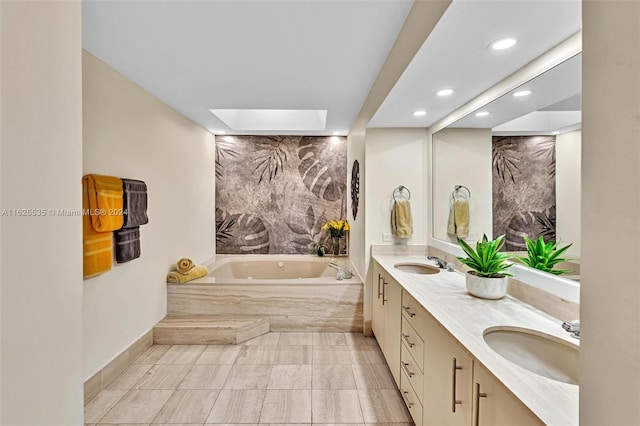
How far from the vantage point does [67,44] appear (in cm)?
78

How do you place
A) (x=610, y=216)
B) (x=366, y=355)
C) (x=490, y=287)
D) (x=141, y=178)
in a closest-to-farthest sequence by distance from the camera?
(x=610, y=216) < (x=490, y=287) < (x=141, y=178) < (x=366, y=355)

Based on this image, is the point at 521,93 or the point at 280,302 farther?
the point at 280,302

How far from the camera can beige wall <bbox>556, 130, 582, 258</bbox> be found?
143 cm

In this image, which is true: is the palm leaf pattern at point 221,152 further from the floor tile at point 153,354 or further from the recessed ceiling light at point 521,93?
the recessed ceiling light at point 521,93

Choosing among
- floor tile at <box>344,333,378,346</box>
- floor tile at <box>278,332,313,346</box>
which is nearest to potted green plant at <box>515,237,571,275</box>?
floor tile at <box>344,333,378,346</box>

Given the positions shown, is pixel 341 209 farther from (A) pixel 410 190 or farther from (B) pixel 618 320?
(B) pixel 618 320

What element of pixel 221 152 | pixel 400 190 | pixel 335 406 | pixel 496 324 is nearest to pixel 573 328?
pixel 496 324

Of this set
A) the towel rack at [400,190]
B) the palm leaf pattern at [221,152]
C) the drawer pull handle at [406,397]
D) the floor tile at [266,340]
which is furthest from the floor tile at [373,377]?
the palm leaf pattern at [221,152]

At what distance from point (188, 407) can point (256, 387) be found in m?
0.48

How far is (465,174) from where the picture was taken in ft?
8.70

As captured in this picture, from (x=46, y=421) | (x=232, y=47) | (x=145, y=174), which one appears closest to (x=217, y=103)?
(x=145, y=174)

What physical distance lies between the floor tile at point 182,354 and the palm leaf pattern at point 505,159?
2.87 meters

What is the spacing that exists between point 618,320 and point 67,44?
1.21m

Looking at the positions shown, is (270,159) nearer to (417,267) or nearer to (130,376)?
(417,267)
